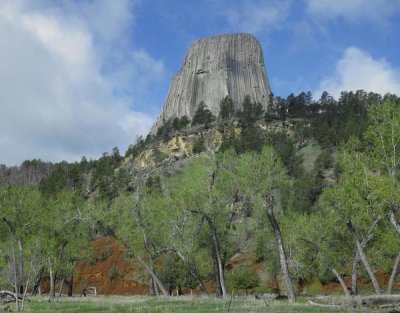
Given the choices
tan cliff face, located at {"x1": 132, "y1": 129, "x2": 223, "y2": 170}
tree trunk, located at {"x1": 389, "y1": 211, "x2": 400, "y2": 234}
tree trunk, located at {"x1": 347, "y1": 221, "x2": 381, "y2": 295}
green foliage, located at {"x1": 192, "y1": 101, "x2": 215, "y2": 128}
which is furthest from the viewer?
green foliage, located at {"x1": 192, "y1": 101, "x2": 215, "y2": 128}

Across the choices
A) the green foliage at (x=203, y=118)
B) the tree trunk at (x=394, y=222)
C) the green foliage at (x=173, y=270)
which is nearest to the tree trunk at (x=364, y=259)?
the tree trunk at (x=394, y=222)

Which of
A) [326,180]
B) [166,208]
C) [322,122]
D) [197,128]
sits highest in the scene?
[197,128]

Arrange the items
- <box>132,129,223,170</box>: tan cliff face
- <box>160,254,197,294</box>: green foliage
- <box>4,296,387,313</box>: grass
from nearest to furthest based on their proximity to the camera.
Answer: <box>4,296,387,313</box>: grass < <box>160,254,197,294</box>: green foliage < <box>132,129,223,170</box>: tan cliff face

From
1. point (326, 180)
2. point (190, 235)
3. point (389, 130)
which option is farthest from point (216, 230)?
point (326, 180)

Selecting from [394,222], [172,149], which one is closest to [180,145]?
[172,149]

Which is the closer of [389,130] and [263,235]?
[389,130]

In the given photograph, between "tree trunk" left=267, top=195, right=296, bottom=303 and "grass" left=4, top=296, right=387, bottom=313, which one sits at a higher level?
"tree trunk" left=267, top=195, right=296, bottom=303

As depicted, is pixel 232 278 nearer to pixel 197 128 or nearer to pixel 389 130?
pixel 389 130

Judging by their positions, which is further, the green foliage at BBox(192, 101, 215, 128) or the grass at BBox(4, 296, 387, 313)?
the green foliage at BBox(192, 101, 215, 128)

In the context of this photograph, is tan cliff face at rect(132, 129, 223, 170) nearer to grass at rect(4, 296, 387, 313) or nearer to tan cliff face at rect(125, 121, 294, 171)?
tan cliff face at rect(125, 121, 294, 171)

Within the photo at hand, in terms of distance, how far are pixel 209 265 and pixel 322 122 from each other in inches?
4054

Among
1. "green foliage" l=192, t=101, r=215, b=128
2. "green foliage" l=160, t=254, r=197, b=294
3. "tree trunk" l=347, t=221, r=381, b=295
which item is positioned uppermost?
"green foliage" l=192, t=101, r=215, b=128

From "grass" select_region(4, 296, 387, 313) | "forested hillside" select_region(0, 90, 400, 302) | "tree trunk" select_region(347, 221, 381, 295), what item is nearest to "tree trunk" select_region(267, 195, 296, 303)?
"forested hillside" select_region(0, 90, 400, 302)

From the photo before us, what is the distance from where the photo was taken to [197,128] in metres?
183
